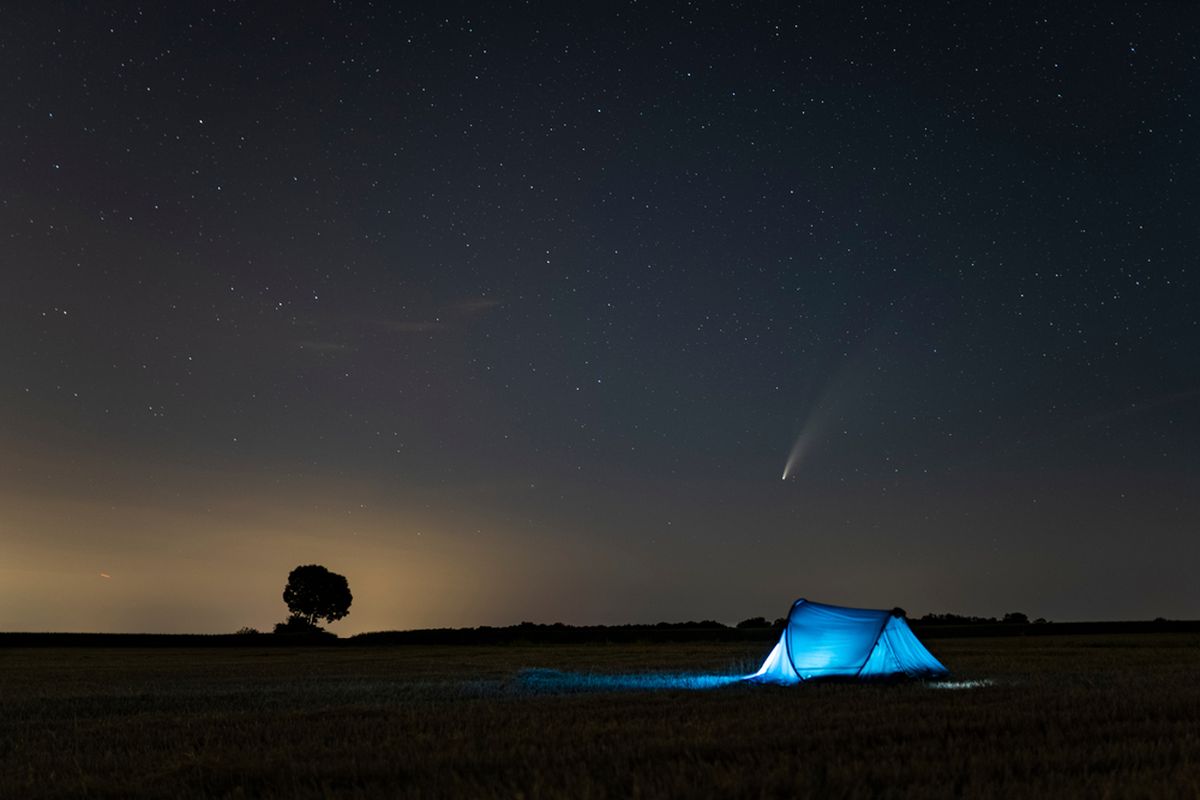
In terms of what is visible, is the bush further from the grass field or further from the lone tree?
the grass field

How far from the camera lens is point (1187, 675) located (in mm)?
19672

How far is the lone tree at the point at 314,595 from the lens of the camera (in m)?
123

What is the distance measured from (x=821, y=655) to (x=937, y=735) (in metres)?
10.2

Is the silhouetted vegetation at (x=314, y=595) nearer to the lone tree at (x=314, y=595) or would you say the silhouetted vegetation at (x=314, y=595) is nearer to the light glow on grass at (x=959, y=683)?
the lone tree at (x=314, y=595)

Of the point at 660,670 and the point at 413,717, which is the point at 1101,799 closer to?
the point at 413,717

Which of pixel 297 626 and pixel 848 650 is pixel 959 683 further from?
pixel 297 626

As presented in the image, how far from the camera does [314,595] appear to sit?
122688 millimetres

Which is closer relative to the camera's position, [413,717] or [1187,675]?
[413,717]

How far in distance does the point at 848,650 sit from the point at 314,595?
110981mm

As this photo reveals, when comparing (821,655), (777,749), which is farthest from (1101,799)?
(821,655)

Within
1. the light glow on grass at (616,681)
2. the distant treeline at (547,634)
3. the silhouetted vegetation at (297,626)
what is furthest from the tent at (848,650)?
the silhouetted vegetation at (297,626)

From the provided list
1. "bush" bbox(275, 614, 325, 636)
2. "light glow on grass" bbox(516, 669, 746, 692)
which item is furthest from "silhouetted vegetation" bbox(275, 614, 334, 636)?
"light glow on grass" bbox(516, 669, 746, 692)

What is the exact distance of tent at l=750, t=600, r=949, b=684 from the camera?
19.8 meters

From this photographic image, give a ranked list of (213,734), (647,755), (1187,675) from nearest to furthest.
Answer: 1. (647,755)
2. (213,734)
3. (1187,675)
